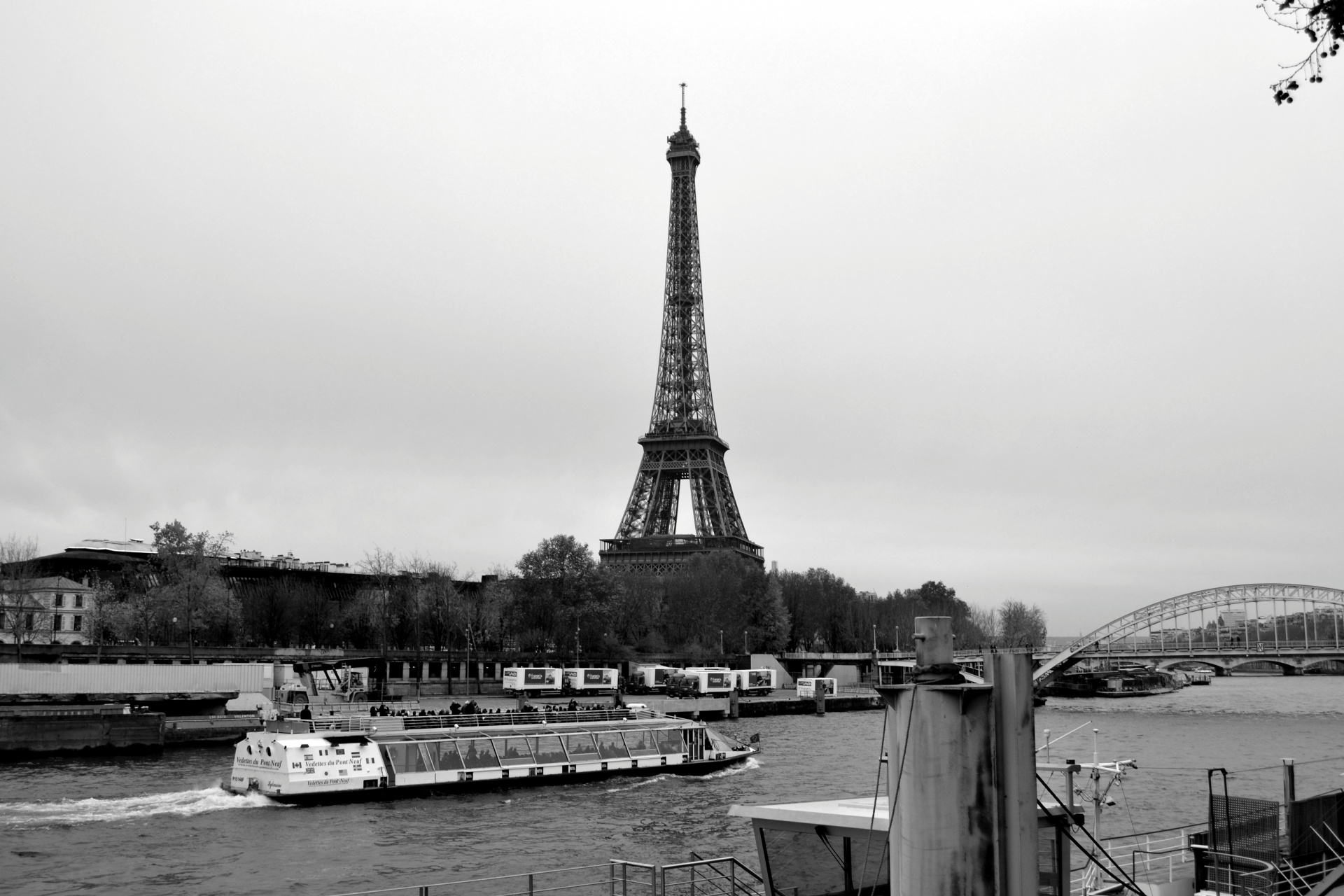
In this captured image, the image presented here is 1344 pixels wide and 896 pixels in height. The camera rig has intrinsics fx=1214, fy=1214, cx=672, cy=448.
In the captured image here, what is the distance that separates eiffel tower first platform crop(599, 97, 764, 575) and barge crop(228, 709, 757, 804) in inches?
3244

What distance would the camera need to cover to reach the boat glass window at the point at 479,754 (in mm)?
48062

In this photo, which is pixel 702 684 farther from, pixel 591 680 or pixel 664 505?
pixel 664 505

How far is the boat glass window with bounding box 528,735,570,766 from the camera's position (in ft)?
164

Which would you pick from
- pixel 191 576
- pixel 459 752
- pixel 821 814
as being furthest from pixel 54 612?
pixel 821 814

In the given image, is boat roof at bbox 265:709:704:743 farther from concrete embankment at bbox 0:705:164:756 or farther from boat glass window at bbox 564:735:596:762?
concrete embankment at bbox 0:705:164:756

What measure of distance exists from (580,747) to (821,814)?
42362 millimetres

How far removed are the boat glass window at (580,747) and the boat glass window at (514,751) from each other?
1.85 meters

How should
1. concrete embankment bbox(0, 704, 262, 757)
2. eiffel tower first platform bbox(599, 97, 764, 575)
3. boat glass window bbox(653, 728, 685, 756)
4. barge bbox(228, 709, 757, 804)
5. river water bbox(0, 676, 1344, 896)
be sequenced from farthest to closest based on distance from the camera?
eiffel tower first platform bbox(599, 97, 764, 575), concrete embankment bbox(0, 704, 262, 757), boat glass window bbox(653, 728, 685, 756), barge bbox(228, 709, 757, 804), river water bbox(0, 676, 1344, 896)

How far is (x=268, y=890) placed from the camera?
1131 inches

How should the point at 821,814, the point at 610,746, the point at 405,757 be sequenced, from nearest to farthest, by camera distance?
1. the point at 821,814
2. the point at 405,757
3. the point at 610,746

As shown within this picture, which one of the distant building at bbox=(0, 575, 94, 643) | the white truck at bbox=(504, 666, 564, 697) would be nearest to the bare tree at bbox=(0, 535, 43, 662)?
the distant building at bbox=(0, 575, 94, 643)

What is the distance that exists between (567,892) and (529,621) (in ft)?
296

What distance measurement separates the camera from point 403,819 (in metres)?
40.1

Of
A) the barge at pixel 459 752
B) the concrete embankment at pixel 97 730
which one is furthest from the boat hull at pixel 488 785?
the concrete embankment at pixel 97 730
